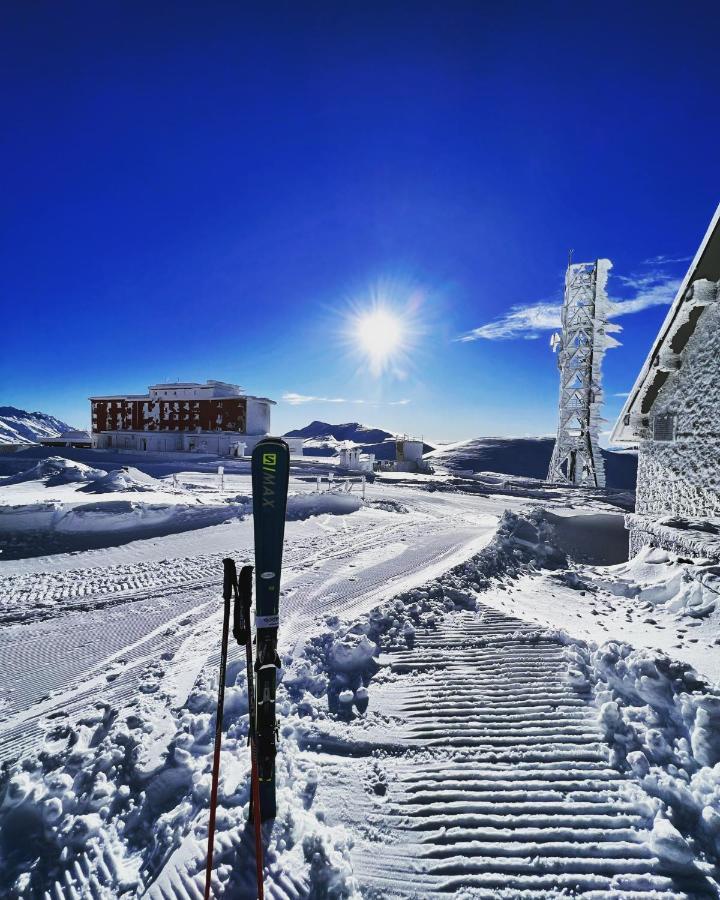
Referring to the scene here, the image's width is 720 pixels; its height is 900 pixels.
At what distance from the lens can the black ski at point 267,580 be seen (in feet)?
9.12

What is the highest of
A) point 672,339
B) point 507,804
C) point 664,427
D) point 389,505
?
point 672,339

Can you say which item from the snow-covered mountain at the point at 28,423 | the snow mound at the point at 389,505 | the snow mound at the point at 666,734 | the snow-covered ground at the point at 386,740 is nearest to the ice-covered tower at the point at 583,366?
the snow mound at the point at 389,505

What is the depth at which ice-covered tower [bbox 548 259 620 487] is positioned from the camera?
2816 centimetres

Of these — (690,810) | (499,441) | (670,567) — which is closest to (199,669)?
(690,810)

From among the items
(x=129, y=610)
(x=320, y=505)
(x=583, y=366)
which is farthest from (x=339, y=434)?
(x=129, y=610)

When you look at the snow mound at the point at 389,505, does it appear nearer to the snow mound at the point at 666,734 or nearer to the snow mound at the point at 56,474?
the snow mound at the point at 56,474

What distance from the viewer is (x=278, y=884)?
2559mm

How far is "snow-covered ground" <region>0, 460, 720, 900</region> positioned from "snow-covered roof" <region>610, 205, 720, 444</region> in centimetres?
388

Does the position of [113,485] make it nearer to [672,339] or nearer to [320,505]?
[320,505]

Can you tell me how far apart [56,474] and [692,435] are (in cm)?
2343

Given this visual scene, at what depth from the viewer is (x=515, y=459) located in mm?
61375

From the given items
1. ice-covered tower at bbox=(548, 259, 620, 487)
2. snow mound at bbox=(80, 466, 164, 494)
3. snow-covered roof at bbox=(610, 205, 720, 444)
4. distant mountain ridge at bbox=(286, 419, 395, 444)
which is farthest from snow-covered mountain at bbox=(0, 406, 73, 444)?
snow-covered roof at bbox=(610, 205, 720, 444)

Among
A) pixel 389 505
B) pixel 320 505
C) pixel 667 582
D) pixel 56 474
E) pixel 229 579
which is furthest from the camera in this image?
pixel 56 474

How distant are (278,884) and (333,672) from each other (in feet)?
7.59
